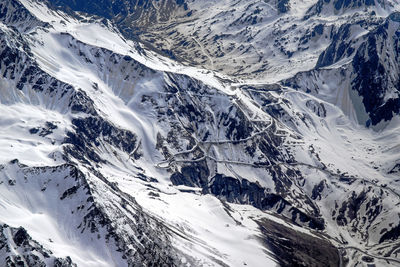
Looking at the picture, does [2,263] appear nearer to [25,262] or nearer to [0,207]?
[25,262]

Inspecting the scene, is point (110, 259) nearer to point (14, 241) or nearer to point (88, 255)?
point (88, 255)

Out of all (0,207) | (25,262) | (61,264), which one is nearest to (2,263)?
(25,262)

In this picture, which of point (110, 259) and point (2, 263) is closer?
point (2, 263)

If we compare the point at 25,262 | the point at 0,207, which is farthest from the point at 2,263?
the point at 0,207

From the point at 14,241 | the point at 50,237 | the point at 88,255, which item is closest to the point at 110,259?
the point at 88,255

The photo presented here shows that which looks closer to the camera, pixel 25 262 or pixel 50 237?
pixel 25 262

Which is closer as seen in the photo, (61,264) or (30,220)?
(61,264)

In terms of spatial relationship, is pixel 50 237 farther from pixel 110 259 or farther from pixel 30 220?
pixel 110 259
